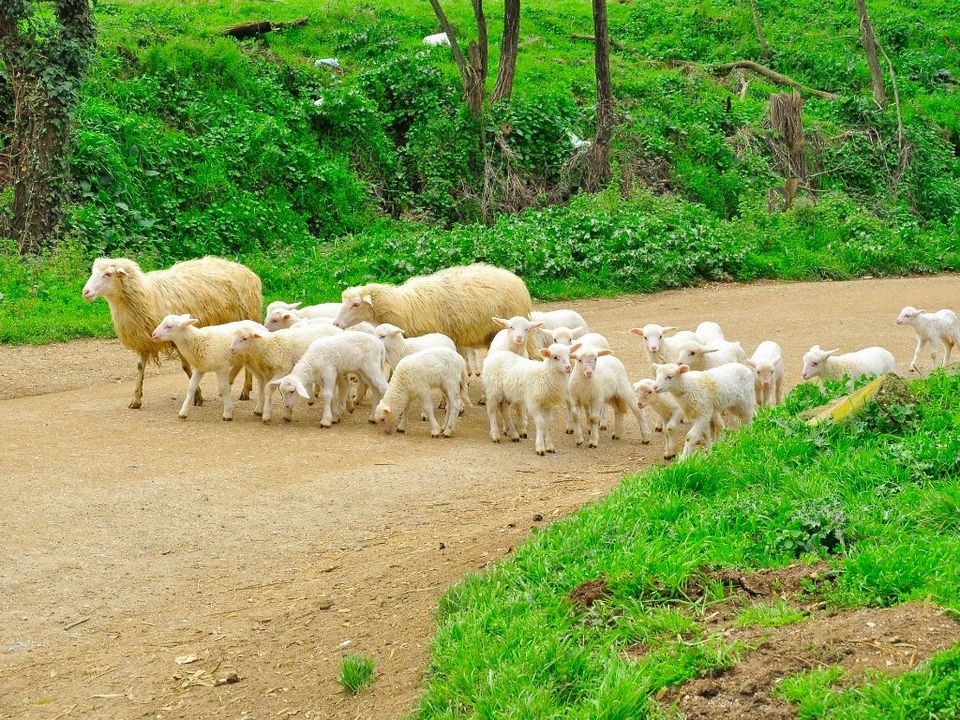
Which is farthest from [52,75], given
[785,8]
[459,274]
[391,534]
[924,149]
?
[785,8]

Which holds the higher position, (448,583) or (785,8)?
(785,8)

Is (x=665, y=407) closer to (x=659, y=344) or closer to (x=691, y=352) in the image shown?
(x=691, y=352)

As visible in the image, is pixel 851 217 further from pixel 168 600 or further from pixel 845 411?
pixel 168 600

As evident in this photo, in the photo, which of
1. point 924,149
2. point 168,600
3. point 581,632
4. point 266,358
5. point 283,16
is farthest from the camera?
point 283,16

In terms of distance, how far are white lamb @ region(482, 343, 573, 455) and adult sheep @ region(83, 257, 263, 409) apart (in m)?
2.88

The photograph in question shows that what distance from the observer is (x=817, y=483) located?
579 centimetres

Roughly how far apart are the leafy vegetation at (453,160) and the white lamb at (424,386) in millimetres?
5850

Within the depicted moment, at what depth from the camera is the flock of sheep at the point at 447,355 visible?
908 centimetres

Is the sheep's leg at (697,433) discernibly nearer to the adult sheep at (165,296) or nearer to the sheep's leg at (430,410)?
the sheep's leg at (430,410)

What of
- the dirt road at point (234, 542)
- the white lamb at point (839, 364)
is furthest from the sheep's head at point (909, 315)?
the white lamb at point (839, 364)

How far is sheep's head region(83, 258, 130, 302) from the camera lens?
35.7 feet

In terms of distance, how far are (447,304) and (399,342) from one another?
3.89ft

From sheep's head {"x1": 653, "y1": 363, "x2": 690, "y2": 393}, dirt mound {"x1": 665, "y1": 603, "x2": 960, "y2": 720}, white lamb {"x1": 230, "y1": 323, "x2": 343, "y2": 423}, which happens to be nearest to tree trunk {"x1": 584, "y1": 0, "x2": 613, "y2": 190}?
white lamb {"x1": 230, "y1": 323, "x2": 343, "y2": 423}

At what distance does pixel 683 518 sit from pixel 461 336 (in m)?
6.03
